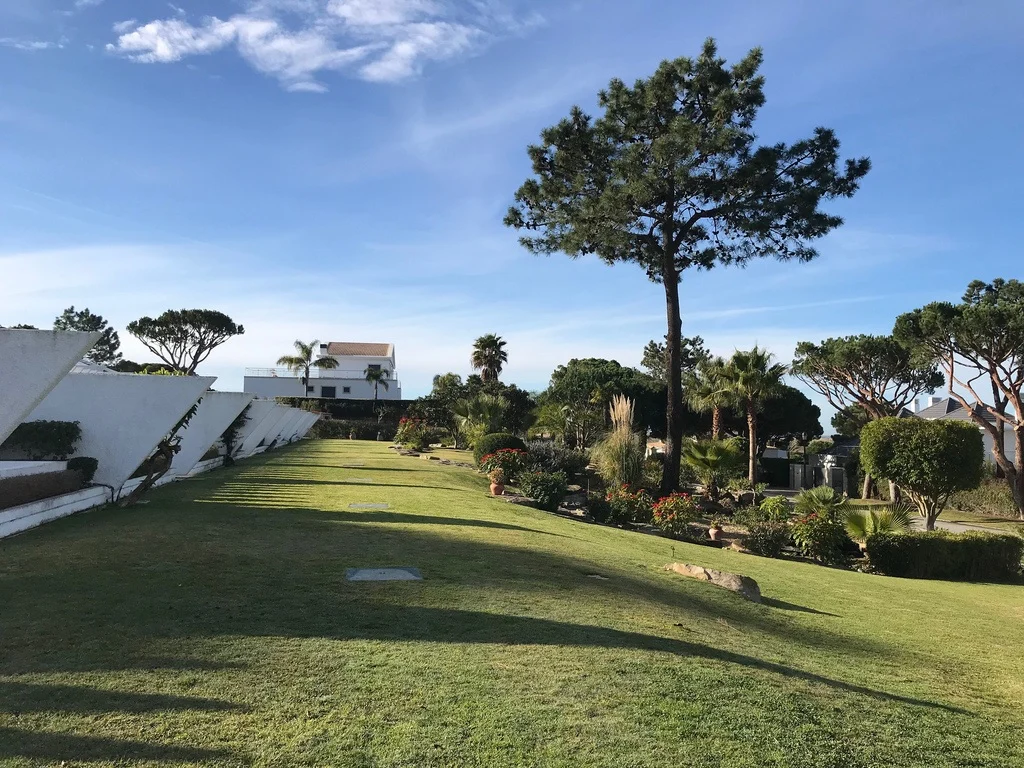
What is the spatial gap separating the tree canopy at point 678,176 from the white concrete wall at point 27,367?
579 inches

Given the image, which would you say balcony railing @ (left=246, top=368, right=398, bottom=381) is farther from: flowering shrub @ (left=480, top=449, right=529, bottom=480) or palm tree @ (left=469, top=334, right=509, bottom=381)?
flowering shrub @ (left=480, top=449, right=529, bottom=480)

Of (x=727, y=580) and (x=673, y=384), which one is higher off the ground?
(x=673, y=384)

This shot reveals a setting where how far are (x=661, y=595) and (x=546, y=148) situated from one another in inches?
670

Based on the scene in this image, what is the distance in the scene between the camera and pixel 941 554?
525 inches

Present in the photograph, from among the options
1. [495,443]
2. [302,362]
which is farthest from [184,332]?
[495,443]

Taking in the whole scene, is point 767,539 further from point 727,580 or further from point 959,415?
point 959,415

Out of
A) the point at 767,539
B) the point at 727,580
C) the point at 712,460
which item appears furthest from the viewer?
the point at 712,460

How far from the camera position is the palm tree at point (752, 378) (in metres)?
26.8

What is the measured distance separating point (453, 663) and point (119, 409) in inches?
373

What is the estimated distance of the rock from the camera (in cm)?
764

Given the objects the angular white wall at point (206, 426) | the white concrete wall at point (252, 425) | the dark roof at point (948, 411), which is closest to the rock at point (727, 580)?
the angular white wall at point (206, 426)

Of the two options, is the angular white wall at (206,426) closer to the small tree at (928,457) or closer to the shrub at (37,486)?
the shrub at (37,486)

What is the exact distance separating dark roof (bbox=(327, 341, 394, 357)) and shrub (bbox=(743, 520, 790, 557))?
63016mm

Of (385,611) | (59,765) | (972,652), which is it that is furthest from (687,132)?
(59,765)
